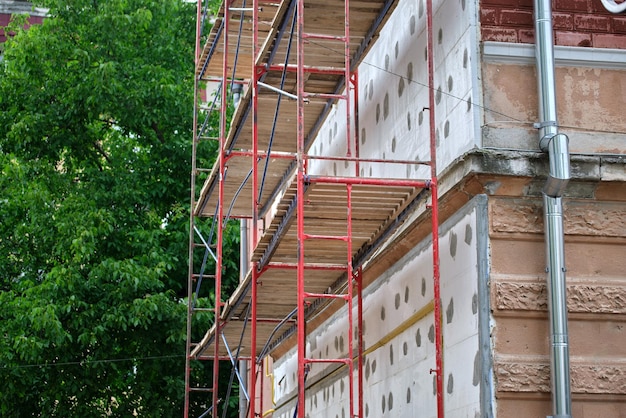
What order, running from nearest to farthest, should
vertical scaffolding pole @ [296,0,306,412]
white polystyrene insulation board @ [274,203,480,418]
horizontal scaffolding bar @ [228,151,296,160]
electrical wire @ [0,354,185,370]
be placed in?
white polystyrene insulation board @ [274,203,480,418] → vertical scaffolding pole @ [296,0,306,412] → horizontal scaffolding bar @ [228,151,296,160] → electrical wire @ [0,354,185,370]

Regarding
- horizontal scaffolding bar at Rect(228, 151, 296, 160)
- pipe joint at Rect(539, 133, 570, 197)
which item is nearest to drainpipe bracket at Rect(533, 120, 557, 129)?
pipe joint at Rect(539, 133, 570, 197)

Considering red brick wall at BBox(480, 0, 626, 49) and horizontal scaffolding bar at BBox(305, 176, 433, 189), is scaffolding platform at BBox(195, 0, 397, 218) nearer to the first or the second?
horizontal scaffolding bar at BBox(305, 176, 433, 189)

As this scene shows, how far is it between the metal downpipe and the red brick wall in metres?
0.19

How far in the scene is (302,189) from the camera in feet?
34.1

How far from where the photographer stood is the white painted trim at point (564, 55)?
412 inches

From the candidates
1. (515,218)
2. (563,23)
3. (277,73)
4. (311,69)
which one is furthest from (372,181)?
(277,73)

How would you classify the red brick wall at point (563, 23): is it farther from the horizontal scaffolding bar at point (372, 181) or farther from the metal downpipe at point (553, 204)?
the horizontal scaffolding bar at point (372, 181)

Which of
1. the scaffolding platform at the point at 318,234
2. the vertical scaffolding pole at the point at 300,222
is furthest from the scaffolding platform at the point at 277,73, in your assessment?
the scaffolding platform at the point at 318,234

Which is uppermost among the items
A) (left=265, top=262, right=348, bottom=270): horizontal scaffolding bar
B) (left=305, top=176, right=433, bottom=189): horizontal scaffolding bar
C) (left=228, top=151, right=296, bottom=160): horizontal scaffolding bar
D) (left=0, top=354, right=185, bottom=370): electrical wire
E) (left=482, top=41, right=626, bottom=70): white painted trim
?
(left=228, top=151, right=296, bottom=160): horizontal scaffolding bar

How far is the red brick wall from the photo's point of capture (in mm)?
10555

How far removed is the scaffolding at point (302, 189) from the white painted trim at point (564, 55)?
742mm

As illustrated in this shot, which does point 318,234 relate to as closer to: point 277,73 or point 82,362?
point 277,73

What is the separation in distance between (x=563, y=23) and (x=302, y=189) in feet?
9.17

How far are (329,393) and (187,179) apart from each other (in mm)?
10918
